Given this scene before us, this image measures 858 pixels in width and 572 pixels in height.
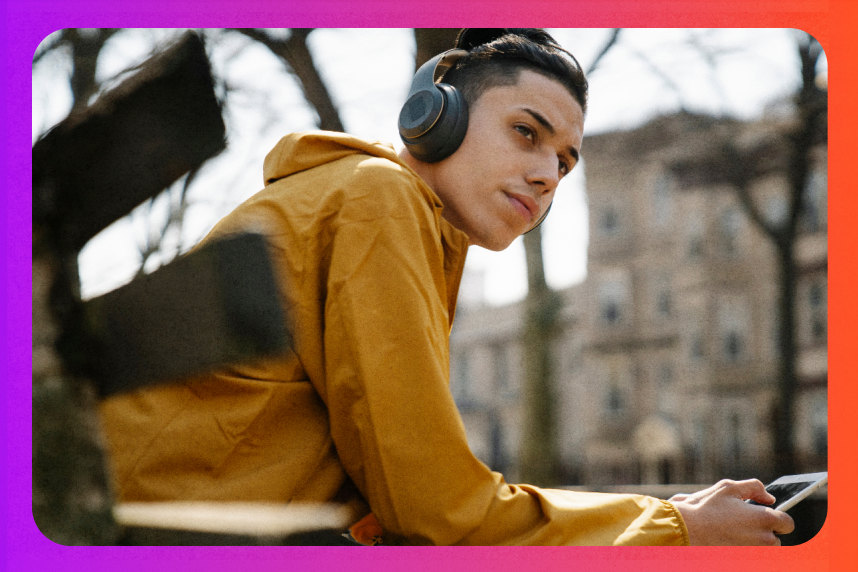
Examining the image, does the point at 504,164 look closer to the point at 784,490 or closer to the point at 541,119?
the point at 541,119

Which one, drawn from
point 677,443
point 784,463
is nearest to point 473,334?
point 677,443

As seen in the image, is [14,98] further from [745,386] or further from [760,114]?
[745,386]

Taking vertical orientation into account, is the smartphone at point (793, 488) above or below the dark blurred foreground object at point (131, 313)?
below

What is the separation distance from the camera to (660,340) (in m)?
23.9

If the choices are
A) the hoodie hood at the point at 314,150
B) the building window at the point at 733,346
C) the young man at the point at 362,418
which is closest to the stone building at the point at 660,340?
the building window at the point at 733,346

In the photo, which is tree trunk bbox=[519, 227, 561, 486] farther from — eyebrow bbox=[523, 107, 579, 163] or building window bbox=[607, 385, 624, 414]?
building window bbox=[607, 385, 624, 414]

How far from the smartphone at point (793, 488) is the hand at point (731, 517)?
1.2 inches

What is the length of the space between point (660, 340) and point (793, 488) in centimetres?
2390

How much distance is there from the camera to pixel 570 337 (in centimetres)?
2602

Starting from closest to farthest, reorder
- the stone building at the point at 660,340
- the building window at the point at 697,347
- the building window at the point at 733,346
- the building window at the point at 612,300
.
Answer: the stone building at the point at 660,340
the building window at the point at 733,346
the building window at the point at 697,347
the building window at the point at 612,300

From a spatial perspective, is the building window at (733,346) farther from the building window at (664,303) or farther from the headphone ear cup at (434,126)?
the headphone ear cup at (434,126)

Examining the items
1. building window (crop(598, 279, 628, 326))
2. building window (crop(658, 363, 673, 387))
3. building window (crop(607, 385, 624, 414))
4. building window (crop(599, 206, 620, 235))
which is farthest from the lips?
building window (crop(599, 206, 620, 235))

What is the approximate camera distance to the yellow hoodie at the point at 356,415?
0.91 meters

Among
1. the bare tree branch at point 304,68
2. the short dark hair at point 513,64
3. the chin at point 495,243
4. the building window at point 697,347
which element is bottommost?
the building window at point 697,347
